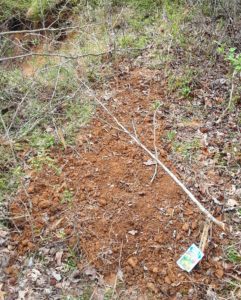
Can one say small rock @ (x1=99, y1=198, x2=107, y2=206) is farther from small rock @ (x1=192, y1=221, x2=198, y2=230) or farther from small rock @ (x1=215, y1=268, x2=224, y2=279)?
small rock @ (x1=215, y1=268, x2=224, y2=279)

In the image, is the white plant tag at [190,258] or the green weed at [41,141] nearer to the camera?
the white plant tag at [190,258]

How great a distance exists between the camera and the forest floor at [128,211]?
10.4 ft

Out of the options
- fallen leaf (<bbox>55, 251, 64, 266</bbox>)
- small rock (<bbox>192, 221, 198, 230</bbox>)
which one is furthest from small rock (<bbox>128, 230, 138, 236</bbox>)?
fallen leaf (<bbox>55, 251, 64, 266</bbox>)

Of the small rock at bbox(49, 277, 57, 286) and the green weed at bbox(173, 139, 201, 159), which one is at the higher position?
the green weed at bbox(173, 139, 201, 159)

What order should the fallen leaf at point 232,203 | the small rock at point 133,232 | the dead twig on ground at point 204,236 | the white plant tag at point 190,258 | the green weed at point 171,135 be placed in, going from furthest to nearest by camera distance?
1. the green weed at point 171,135
2. the fallen leaf at point 232,203
3. the small rock at point 133,232
4. the dead twig on ground at point 204,236
5. the white plant tag at point 190,258

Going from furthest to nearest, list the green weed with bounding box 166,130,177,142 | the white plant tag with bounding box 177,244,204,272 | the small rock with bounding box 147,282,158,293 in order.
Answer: the green weed with bounding box 166,130,177,142
the white plant tag with bounding box 177,244,204,272
the small rock with bounding box 147,282,158,293

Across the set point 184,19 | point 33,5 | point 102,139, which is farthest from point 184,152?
point 33,5

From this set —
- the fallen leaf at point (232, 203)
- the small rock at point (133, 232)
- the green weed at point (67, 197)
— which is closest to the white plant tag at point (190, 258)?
the small rock at point (133, 232)

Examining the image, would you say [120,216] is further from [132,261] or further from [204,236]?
[204,236]

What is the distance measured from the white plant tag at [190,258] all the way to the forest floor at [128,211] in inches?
1.6

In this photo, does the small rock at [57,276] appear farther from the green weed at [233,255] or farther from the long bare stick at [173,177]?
the green weed at [233,255]

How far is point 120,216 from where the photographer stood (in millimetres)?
3525

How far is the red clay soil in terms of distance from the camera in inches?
126

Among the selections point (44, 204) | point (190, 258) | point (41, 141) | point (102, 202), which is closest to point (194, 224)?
point (190, 258)
